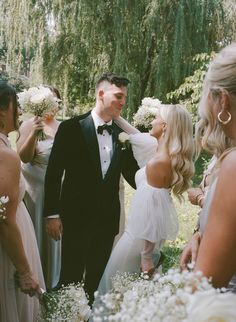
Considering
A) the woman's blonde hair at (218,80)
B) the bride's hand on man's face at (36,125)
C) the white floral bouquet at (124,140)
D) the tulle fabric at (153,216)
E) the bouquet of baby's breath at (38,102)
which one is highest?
the woman's blonde hair at (218,80)

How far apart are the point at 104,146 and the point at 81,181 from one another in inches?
14.3

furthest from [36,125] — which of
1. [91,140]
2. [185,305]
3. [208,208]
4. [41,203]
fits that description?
[185,305]

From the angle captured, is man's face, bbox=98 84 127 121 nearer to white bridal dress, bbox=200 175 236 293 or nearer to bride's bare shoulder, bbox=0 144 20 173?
bride's bare shoulder, bbox=0 144 20 173

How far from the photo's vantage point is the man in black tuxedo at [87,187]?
3877 millimetres

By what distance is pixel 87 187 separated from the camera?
389 centimetres

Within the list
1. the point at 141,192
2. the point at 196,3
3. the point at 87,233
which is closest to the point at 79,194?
the point at 87,233

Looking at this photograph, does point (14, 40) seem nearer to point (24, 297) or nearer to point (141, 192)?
point (141, 192)

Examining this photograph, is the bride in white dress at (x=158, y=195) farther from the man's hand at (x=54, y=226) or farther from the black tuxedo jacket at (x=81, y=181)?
the man's hand at (x=54, y=226)

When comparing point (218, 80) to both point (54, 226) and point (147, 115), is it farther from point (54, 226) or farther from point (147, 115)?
point (54, 226)

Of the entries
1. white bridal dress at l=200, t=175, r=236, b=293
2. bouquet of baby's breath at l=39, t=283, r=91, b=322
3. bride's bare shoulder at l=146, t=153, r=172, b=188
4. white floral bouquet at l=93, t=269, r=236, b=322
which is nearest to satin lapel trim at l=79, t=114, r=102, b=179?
bride's bare shoulder at l=146, t=153, r=172, b=188

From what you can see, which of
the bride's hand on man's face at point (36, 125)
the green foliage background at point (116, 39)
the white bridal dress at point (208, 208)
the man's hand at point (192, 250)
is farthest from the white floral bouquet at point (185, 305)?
the green foliage background at point (116, 39)

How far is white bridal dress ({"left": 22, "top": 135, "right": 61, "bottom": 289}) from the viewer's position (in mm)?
4484

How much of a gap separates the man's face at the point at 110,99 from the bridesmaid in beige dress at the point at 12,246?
4.32ft

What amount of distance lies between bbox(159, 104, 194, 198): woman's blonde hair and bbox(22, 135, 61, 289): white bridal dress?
1.50 meters
